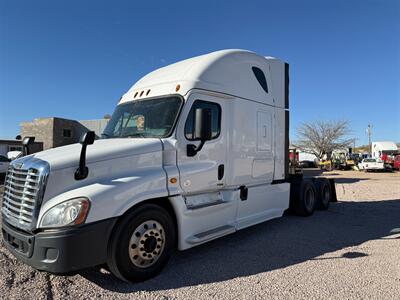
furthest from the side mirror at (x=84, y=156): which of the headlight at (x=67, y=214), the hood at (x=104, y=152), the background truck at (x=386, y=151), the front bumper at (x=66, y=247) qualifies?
the background truck at (x=386, y=151)

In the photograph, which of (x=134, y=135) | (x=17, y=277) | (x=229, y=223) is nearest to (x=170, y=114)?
(x=134, y=135)

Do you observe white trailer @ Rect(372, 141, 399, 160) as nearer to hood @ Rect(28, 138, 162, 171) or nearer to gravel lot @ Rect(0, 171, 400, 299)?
gravel lot @ Rect(0, 171, 400, 299)

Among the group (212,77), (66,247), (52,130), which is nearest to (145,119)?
(212,77)

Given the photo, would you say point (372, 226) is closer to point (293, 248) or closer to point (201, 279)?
point (293, 248)

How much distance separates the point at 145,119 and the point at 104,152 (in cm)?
113

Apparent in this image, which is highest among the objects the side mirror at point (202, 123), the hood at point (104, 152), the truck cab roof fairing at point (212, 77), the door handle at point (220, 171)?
the truck cab roof fairing at point (212, 77)

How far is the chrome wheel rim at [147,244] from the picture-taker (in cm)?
389

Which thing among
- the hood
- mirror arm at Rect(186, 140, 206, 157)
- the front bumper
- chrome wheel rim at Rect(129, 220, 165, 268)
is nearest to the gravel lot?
chrome wheel rim at Rect(129, 220, 165, 268)

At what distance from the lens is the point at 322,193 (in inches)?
364

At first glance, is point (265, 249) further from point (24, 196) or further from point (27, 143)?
point (27, 143)

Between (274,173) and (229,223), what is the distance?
197 centimetres

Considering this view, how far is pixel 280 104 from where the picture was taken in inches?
275

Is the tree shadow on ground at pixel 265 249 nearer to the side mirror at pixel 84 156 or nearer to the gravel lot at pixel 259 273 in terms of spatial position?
the gravel lot at pixel 259 273

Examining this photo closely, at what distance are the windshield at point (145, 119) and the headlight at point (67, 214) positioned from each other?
158 centimetres
